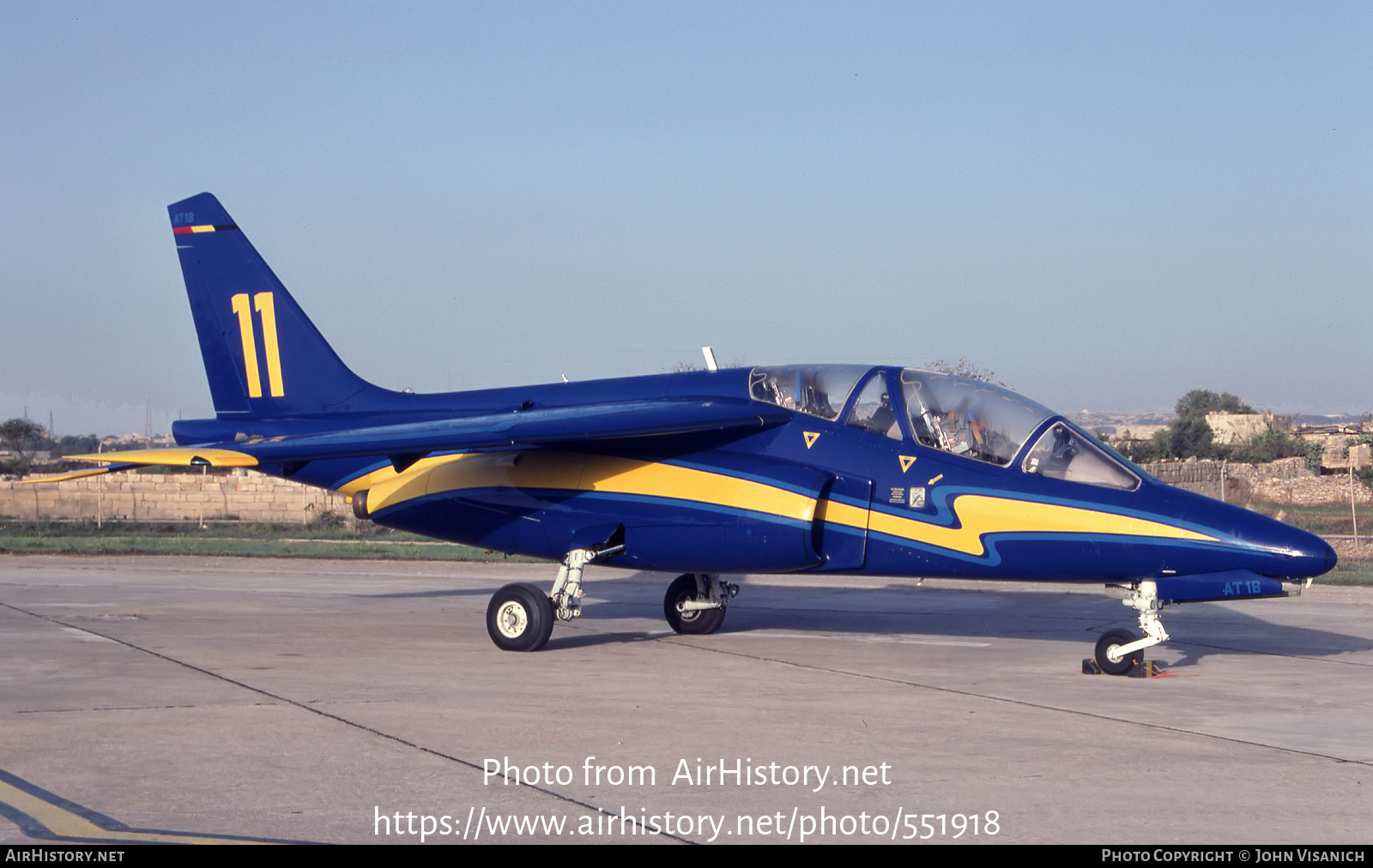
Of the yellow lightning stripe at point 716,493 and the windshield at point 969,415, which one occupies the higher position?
the windshield at point 969,415

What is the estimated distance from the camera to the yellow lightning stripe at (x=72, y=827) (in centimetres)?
549

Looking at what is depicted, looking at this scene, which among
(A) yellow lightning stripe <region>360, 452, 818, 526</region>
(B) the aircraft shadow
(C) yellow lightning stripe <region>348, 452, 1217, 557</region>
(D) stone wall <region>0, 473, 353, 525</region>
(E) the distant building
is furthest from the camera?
(E) the distant building

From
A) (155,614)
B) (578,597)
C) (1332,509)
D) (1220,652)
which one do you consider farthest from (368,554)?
(1332,509)

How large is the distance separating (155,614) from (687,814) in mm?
11315

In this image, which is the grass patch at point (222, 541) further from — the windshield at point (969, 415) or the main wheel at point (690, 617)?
the windshield at point (969, 415)

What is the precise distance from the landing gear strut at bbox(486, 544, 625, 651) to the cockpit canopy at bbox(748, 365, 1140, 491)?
2483 mm

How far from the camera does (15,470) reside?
5128 centimetres

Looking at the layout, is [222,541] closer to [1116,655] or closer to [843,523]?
[843,523]

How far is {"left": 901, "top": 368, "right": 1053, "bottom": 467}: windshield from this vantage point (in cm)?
1116

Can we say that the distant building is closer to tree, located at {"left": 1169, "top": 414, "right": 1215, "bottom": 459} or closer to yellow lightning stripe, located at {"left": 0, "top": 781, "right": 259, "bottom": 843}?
tree, located at {"left": 1169, "top": 414, "right": 1215, "bottom": 459}

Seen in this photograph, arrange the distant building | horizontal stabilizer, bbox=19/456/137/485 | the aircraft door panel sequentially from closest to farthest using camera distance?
horizontal stabilizer, bbox=19/456/137/485 < the aircraft door panel < the distant building

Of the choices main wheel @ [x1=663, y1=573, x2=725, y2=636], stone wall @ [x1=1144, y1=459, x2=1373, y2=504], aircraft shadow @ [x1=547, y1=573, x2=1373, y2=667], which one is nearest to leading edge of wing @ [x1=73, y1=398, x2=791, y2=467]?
aircraft shadow @ [x1=547, y1=573, x2=1373, y2=667]

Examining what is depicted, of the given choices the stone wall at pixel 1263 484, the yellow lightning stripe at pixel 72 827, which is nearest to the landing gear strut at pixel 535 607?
the yellow lightning stripe at pixel 72 827

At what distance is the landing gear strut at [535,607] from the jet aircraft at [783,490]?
0.06ft
